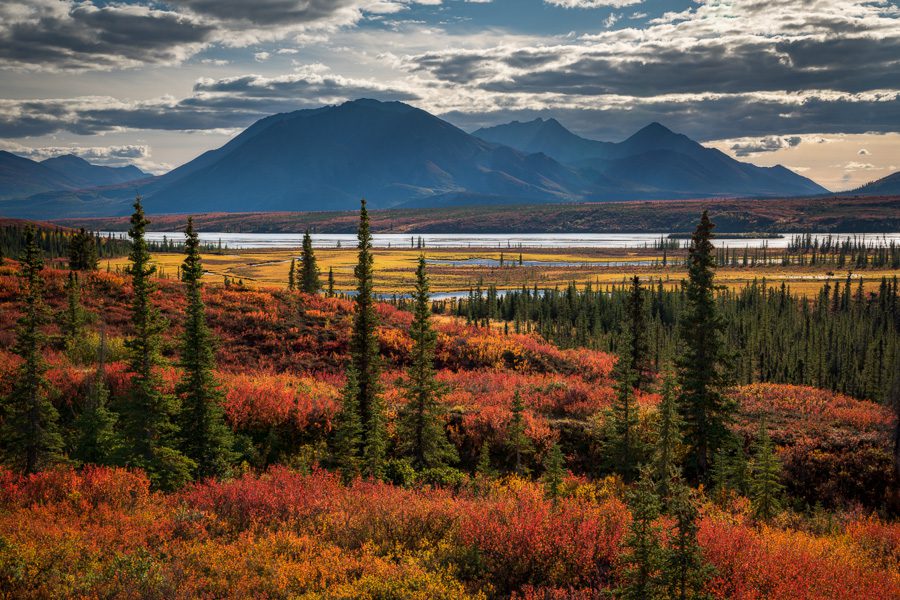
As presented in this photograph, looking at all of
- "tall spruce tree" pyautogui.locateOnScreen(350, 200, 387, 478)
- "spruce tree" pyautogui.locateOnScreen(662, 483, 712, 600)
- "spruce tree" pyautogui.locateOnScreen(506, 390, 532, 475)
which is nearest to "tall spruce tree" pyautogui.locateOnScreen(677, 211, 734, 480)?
"spruce tree" pyautogui.locateOnScreen(506, 390, 532, 475)

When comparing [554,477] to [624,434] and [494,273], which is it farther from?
[494,273]

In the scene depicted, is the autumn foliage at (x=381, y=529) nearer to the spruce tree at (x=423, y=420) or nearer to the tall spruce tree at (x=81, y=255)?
the spruce tree at (x=423, y=420)

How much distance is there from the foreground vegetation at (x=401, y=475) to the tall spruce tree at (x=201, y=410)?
7 centimetres

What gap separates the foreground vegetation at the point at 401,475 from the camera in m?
9.62

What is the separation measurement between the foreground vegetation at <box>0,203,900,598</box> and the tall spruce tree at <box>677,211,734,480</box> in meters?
→ 0.09

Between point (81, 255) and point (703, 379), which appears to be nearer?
point (703, 379)

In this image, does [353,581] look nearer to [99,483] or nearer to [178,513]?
[178,513]

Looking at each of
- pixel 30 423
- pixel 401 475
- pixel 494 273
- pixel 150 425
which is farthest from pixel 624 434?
pixel 494 273

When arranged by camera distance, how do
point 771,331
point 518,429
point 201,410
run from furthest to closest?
point 771,331 < point 518,429 < point 201,410

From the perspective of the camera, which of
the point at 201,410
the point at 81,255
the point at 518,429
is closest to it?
the point at 201,410

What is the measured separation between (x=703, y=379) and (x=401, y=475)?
12.6 m

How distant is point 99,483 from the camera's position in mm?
13430

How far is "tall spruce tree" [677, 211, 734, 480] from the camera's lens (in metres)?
23.1

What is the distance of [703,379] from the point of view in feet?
76.9
